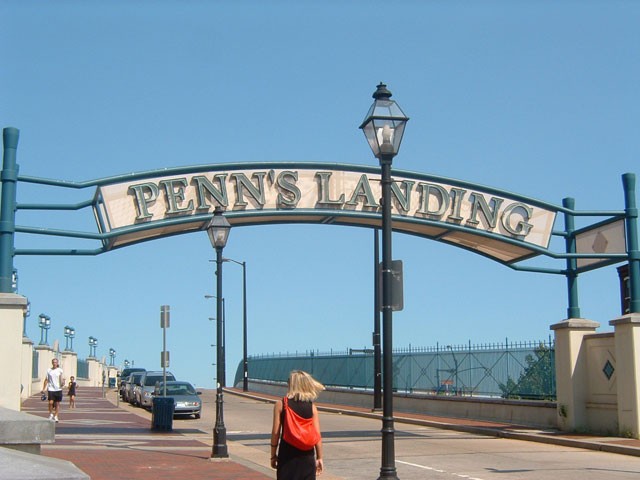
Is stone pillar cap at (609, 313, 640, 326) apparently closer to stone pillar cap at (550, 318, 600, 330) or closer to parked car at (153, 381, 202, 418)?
stone pillar cap at (550, 318, 600, 330)

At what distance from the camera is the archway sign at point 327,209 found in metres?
19.3

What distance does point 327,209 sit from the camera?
68.4 ft

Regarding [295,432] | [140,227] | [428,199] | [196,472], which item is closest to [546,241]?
[428,199]

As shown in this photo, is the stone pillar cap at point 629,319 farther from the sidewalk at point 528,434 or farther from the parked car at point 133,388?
the parked car at point 133,388

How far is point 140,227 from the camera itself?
770 inches

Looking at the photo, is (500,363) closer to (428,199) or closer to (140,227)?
(428,199)

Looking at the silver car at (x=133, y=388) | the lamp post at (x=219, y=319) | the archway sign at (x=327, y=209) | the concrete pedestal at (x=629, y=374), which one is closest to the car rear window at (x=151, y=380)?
the silver car at (x=133, y=388)

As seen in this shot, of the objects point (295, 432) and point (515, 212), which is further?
point (515, 212)

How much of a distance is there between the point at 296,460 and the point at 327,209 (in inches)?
525

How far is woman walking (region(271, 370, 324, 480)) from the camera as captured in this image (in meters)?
7.80

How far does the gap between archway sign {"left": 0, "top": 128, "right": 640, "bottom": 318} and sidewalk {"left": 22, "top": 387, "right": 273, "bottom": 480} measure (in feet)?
12.9

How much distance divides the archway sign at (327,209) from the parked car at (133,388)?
2081 cm

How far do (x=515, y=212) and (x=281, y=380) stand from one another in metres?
32.4

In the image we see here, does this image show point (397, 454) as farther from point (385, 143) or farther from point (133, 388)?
point (133, 388)
